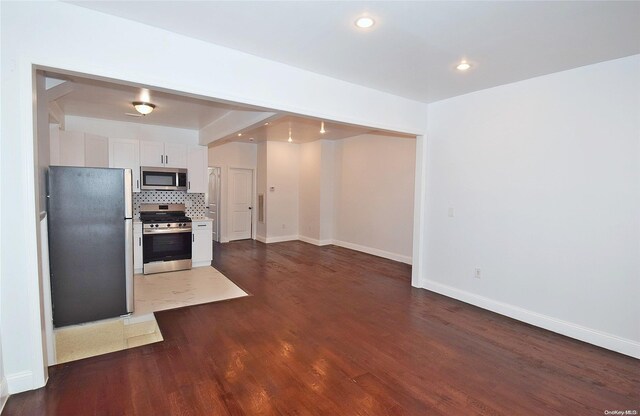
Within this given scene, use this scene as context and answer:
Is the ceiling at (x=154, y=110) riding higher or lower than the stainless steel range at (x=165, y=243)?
higher

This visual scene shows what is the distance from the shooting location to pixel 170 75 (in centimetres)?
252

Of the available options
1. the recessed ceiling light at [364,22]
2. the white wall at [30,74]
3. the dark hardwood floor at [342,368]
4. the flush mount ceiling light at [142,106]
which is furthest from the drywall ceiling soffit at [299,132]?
the dark hardwood floor at [342,368]

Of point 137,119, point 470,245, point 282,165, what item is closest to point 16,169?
point 137,119

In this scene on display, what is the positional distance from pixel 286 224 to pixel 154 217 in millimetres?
3662

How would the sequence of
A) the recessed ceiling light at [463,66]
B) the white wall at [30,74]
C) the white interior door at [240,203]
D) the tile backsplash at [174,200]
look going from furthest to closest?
the white interior door at [240,203], the tile backsplash at [174,200], the recessed ceiling light at [463,66], the white wall at [30,74]

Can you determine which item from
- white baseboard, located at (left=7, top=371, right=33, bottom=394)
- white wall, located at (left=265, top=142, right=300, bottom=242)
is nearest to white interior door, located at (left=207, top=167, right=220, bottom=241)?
white wall, located at (left=265, top=142, right=300, bottom=242)

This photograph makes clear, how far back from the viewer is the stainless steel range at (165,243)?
5.13 meters

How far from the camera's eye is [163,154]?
5625 millimetres

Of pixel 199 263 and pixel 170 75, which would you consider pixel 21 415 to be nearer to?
pixel 170 75

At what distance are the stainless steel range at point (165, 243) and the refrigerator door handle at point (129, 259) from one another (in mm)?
1904

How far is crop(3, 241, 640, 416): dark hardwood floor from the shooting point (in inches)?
84.7

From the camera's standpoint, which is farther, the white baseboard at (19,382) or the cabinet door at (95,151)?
the cabinet door at (95,151)

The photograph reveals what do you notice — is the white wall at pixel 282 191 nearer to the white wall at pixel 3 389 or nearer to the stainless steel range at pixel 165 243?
the stainless steel range at pixel 165 243

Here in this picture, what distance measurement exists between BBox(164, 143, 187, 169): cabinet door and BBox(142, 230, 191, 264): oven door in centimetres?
128
